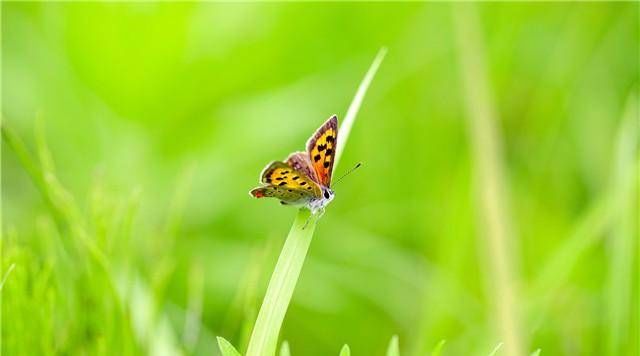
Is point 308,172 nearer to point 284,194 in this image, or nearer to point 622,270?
point 284,194

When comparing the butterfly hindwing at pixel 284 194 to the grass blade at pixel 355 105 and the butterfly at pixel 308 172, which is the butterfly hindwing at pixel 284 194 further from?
the grass blade at pixel 355 105

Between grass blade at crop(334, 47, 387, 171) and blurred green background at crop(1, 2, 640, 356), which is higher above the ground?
blurred green background at crop(1, 2, 640, 356)

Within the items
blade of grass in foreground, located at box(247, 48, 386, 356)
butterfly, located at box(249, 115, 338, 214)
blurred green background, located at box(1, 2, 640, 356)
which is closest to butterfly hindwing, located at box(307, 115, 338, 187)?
butterfly, located at box(249, 115, 338, 214)

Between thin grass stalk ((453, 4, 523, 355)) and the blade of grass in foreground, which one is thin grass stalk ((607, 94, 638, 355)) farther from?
the blade of grass in foreground

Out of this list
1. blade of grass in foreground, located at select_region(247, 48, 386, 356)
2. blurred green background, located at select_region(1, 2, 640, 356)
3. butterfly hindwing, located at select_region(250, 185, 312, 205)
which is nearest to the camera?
blade of grass in foreground, located at select_region(247, 48, 386, 356)

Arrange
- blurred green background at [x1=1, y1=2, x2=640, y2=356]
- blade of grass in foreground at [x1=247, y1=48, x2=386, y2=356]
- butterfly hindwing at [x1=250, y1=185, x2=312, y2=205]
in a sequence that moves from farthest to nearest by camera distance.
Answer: blurred green background at [x1=1, y1=2, x2=640, y2=356] → butterfly hindwing at [x1=250, y1=185, x2=312, y2=205] → blade of grass in foreground at [x1=247, y1=48, x2=386, y2=356]

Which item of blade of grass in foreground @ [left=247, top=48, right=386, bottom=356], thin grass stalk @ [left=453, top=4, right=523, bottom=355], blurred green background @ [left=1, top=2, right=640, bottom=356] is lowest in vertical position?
blade of grass in foreground @ [left=247, top=48, right=386, bottom=356]

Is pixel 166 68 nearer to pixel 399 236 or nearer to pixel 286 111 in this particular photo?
pixel 286 111

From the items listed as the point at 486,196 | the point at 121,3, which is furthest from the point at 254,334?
the point at 121,3

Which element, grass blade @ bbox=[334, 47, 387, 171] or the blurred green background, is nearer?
grass blade @ bbox=[334, 47, 387, 171]
